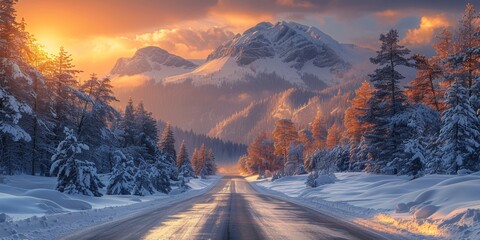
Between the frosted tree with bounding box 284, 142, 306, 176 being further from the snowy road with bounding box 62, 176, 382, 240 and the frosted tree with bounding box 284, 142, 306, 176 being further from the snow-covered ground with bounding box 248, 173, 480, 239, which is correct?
the snowy road with bounding box 62, 176, 382, 240

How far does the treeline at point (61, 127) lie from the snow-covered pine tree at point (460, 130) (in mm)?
22960

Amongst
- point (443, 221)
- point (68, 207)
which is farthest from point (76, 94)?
point (443, 221)

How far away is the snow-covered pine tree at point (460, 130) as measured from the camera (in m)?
28.2

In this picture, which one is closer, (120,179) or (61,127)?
(120,179)

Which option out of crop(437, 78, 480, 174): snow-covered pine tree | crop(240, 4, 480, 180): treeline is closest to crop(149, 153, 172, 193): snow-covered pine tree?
crop(240, 4, 480, 180): treeline

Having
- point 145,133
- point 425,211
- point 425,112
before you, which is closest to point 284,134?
point 145,133

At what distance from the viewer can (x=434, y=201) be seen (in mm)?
17750

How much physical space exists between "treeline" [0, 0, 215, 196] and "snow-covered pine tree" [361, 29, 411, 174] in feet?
66.8

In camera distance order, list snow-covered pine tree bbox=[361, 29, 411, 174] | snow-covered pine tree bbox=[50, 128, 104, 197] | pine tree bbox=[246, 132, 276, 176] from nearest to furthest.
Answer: snow-covered pine tree bbox=[50, 128, 104, 197] < snow-covered pine tree bbox=[361, 29, 411, 174] < pine tree bbox=[246, 132, 276, 176]

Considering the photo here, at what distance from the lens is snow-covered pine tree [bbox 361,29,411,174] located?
3691 centimetres

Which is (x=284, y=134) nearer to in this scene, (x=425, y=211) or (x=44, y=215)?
(x=425, y=211)

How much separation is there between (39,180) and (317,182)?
2432cm

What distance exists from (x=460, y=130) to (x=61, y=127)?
34.0 meters

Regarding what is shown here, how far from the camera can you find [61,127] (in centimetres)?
4188
